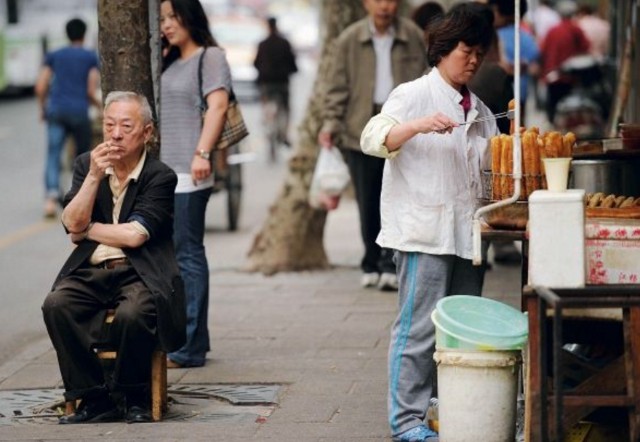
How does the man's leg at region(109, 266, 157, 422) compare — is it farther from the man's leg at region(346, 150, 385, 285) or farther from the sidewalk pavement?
the man's leg at region(346, 150, 385, 285)

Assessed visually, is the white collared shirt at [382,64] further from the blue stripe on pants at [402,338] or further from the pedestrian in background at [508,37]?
the blue stripe on pants at [402,338]

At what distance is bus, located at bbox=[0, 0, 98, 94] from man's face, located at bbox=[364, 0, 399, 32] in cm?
2235

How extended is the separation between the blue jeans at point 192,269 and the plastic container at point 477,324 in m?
2.40

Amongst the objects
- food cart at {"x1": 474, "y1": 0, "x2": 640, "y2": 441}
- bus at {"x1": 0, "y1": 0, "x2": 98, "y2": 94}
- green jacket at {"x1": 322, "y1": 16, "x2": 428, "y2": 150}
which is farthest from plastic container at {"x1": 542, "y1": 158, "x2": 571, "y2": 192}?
bus at {"x1": 0, "y1": 0, "x2": 98, "y2": 94}

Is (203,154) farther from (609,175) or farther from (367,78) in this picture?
(367,78)

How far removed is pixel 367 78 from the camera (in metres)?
10.5

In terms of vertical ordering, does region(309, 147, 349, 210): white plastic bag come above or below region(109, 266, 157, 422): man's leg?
above

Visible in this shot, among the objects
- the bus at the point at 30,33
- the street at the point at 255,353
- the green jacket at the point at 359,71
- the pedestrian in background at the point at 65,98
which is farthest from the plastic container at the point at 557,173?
the bus at the point at 30,33

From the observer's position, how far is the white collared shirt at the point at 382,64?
10531mm

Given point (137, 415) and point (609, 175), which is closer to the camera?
point (137, 415)

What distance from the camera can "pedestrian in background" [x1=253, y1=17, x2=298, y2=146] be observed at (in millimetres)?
23016

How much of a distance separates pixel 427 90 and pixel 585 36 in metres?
18.0

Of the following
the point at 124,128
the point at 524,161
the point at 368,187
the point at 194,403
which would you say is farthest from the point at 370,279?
the point at 524,161

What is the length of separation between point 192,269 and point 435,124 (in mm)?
2653
